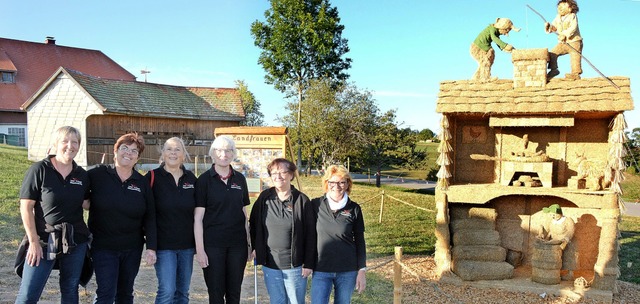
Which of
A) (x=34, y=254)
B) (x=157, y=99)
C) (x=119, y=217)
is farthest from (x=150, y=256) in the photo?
(x=157, y=99)

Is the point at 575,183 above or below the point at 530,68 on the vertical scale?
below

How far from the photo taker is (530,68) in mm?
7770

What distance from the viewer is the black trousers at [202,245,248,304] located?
4523 mm

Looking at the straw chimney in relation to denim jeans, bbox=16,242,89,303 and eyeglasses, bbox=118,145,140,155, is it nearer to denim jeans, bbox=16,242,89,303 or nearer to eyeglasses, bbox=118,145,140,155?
eyeglasses, bbox=118,145,140,155

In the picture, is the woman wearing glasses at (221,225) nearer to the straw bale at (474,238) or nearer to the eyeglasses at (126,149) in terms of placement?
the eyeglasses at (126,149)

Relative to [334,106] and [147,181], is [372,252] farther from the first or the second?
[334,106]

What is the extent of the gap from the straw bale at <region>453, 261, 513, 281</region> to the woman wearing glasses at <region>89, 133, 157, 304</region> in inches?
202

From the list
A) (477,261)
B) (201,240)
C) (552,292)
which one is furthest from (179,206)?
(552,292)

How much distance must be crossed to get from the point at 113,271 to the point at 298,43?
2543cm

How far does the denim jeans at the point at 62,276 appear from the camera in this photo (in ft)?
13.9

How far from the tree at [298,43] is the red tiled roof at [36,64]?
11752mm

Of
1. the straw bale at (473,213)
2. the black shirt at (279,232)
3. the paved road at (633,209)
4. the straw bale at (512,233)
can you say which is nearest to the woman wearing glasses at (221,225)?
the black shirt at (279,232)

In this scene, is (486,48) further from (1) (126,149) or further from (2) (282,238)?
(1) (126,149)

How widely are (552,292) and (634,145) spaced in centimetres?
1720
